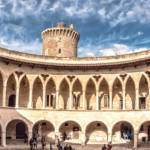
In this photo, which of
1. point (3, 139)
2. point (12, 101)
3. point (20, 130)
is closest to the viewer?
point (3, 139)

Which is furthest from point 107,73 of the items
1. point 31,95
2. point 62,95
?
point 31,95

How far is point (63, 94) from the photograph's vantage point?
158ft

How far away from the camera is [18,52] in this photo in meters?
45.1

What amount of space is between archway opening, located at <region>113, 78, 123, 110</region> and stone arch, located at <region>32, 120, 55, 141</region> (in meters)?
8.35

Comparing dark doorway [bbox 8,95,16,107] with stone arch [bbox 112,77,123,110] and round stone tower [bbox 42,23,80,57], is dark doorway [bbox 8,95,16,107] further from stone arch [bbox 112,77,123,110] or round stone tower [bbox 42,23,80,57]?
round stone tower [bbox 42,23,80,57]

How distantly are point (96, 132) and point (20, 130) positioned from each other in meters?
9.38

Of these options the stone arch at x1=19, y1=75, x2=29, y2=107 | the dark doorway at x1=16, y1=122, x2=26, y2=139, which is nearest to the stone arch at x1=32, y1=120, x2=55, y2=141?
the dark doorway at x1=16, y1=122, x2=26, y2=139

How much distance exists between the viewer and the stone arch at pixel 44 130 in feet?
150

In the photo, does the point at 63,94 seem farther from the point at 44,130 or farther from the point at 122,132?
the point at 122,132

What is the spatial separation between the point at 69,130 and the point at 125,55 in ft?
38.3

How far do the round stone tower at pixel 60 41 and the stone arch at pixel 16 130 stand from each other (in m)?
15.3

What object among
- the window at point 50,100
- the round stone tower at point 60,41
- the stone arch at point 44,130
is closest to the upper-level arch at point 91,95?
the window at point 50,100

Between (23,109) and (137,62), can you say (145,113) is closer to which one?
(137,62)

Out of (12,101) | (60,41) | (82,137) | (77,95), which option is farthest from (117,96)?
(60,41)
